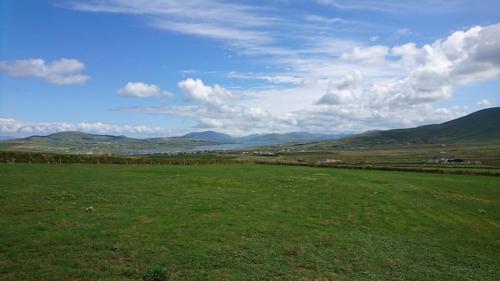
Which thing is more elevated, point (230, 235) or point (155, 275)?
point (155, 275)

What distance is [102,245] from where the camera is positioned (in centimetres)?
1470

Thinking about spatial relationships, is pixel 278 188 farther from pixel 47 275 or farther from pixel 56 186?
pixel 47 275

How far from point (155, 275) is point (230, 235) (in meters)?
5.96

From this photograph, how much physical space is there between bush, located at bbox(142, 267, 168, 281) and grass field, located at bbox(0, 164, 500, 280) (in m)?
0.07

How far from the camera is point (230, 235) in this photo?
57.1 feet

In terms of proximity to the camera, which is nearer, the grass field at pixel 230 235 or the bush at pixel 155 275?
the bush at pixel 155 275

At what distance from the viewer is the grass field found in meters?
13.2

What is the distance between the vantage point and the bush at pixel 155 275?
11763 mm

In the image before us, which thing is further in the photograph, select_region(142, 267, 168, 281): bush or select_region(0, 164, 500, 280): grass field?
select_region(0, 164, 500, 280): grass field

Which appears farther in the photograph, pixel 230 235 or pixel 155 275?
pixel 230 235

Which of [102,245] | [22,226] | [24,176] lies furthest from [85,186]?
[102,245]

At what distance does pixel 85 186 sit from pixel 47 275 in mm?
18940

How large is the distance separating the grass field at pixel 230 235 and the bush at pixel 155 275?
7 centimetres

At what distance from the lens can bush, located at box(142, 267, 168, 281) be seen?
38.6 ft
